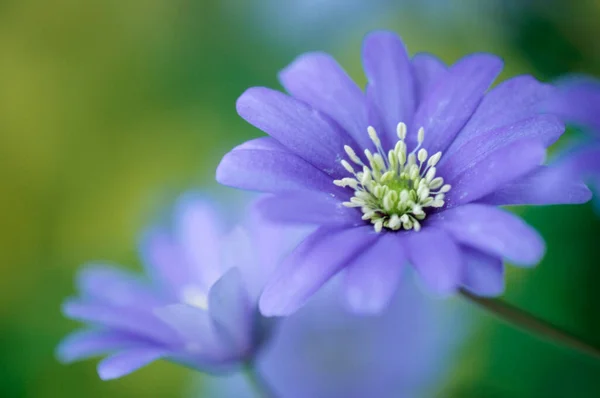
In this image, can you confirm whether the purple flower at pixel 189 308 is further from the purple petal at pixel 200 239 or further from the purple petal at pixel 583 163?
the purple petal at pixel 583 163

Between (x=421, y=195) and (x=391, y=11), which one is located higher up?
(x=391, y=11)

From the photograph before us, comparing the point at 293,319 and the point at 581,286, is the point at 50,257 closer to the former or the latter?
the point at 293,319

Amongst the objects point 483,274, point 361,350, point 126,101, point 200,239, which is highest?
point 126,101

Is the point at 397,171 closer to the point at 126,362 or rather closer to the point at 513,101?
the point at 513,101

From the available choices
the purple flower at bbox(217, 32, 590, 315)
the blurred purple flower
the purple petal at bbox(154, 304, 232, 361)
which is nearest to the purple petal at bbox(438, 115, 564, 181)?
the purple flower at bbox(217, 32, 590, 315)

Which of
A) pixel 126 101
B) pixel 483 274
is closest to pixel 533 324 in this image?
pixel 483 274

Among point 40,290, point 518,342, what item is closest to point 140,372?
point 40,290
